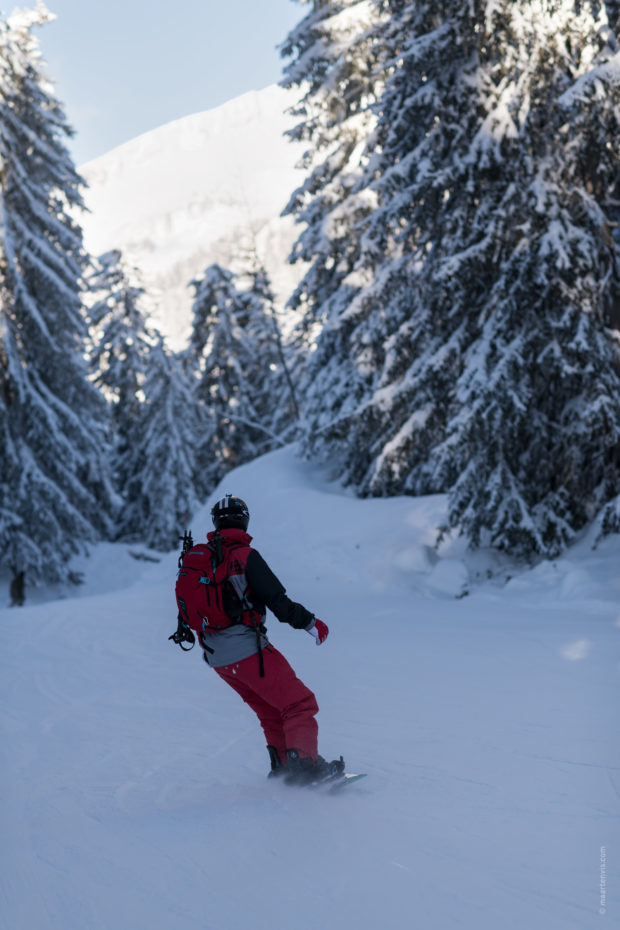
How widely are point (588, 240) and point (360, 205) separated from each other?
21.7 ft

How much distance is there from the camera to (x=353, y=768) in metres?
4.63

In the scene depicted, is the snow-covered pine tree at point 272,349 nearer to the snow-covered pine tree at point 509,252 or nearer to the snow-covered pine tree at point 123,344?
the snow-covered pine tree at point 123,344

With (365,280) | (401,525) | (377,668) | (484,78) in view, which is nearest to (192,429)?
(365,280)

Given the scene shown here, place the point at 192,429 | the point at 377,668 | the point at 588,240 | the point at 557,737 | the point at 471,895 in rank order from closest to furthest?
1. the point at 471,895
2. the point at 557,737
3. the point at 377,668
4. the point at 588,240
5. the point at 192,429

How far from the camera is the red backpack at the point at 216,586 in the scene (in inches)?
160

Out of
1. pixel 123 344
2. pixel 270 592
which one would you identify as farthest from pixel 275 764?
pixel 123 344

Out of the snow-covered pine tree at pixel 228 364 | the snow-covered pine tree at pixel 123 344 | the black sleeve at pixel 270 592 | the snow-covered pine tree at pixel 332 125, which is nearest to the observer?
the black sleeve at pixel 270 592

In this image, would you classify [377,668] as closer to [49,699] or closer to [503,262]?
[49,699]

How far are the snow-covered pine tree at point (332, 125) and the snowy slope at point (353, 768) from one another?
8.10 metres

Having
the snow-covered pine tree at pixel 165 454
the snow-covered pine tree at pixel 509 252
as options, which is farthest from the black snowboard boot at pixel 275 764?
the snow-covered pine tree at pixel 165 454

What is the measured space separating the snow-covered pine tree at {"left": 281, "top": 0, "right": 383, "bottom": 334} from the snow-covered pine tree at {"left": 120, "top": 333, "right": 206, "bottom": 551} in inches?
584

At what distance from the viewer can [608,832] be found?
3359mm

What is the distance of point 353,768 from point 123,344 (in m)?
30.0

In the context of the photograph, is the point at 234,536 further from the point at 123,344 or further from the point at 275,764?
the point at 123,344
